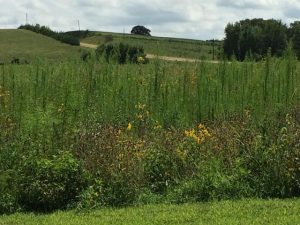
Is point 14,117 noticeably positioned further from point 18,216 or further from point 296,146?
point 296,146

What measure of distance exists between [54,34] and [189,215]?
76.7 metres

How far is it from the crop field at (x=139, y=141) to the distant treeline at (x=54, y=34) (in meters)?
58.4

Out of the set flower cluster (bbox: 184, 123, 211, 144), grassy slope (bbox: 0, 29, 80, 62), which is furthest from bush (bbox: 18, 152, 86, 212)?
grassy slope (bbox: 0, 29, 80, 62)

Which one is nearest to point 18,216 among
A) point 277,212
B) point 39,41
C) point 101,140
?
point 101,140

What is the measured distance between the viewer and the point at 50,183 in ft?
24.3

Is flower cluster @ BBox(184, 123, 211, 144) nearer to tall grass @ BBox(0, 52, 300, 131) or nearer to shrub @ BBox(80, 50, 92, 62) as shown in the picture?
tall grass @ BBox(0, 52, 300, 131)

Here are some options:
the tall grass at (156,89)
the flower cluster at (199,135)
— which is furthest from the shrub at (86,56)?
the flower cluster at (199,135)

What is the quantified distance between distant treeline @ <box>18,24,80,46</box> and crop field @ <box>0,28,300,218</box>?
58.4m

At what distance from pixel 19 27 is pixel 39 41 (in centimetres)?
1994

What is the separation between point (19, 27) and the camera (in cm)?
9219

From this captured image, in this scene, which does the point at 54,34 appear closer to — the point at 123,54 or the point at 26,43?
the point at 26,43

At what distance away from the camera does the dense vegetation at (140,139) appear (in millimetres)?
7504

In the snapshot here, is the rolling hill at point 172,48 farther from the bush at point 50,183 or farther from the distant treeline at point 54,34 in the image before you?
the distant treeline at point 54,34

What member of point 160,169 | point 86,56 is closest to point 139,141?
point 160,169
